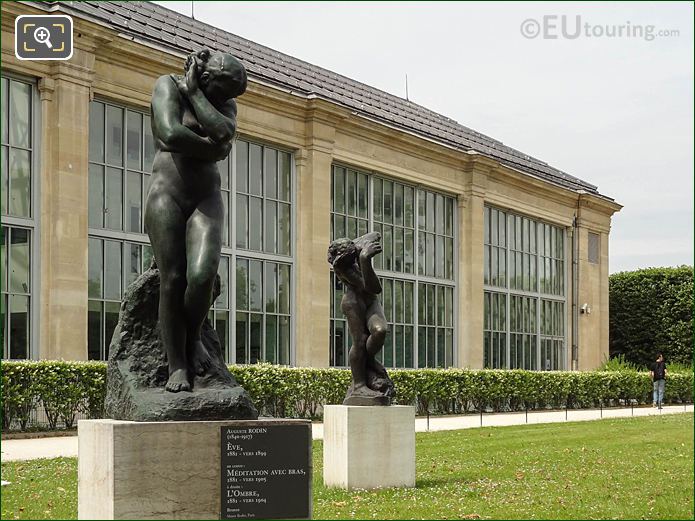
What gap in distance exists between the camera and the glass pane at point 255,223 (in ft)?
95.6

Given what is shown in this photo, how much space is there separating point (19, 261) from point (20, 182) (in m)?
1.76

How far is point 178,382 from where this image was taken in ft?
26.5

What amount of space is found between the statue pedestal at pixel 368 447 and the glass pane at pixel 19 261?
38.2ft

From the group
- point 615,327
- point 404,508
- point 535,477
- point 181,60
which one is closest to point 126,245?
point 181,60

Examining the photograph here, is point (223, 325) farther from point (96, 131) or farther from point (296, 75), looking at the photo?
point (296, 75)

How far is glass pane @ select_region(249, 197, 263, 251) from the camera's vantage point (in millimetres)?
29125

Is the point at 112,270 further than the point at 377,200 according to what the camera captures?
No

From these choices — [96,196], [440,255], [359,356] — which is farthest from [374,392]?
[440,255]

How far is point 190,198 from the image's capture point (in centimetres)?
834

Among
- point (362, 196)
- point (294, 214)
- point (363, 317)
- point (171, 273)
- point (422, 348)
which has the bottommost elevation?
point (422, 348)

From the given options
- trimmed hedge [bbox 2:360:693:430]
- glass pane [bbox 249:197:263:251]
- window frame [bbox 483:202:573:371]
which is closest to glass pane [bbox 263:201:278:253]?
glass pane [bbox 249:197:263:251]

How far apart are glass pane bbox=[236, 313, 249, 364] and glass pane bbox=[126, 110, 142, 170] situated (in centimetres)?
545

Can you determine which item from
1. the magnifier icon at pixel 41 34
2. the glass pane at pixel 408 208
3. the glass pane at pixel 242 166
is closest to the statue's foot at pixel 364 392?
the magnifier icon at pixel 41 34

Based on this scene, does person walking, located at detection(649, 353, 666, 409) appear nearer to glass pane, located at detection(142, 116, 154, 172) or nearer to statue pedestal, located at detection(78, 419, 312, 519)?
glass pane, located at detection(142, 116, 154, 172)
